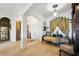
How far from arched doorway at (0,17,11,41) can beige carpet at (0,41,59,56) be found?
0.54 ft

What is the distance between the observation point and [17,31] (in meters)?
2.19

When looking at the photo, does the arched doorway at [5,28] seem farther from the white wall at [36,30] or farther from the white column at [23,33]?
the white wall at [36,30]

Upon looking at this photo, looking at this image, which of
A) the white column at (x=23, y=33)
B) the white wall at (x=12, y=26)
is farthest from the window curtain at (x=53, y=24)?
the white wall at (x=12, y=26)

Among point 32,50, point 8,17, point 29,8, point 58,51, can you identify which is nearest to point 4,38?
point 8,17

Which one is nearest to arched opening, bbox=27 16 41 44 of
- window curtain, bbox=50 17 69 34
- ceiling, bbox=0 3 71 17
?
ceiling, bbox=0 3 71 17

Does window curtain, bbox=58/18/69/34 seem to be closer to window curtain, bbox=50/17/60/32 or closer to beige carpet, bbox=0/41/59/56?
window curtain, bbox=50/17/60/32

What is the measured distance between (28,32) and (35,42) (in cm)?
20

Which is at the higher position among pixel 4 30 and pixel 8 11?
pixel 8 11

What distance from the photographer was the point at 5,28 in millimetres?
2188

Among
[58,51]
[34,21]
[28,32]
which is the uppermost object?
[34,21]

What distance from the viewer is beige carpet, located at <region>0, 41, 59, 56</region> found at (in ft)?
7.16

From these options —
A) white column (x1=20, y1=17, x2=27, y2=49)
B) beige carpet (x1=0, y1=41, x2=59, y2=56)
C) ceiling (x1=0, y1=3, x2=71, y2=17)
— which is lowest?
beige carpet (x1=0, y1=41, x2=59, y2=56)

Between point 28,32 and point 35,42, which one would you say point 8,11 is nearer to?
point 28,32

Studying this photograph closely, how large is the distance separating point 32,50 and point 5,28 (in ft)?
1.87
